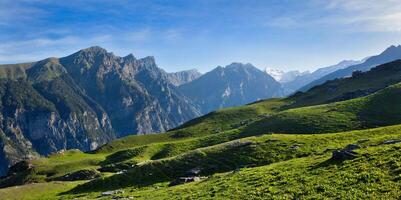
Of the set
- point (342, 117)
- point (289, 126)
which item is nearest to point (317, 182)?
point (342, 117)

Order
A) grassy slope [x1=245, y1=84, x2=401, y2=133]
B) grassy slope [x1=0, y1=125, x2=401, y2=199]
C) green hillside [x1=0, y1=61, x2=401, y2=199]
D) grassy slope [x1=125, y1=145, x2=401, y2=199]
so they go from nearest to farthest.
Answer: grassy slope [x1=125, y1=145, x2=401, y2=199] → grassy slope [x1=0, y1=125, x2=401, y2=199] → green hillside [x1=0, y1=61, x2=401, y2=199] → grassy slope [x1=245, y1=84, x2=401, y2=133]

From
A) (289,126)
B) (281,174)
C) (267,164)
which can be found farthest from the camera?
(289,126)

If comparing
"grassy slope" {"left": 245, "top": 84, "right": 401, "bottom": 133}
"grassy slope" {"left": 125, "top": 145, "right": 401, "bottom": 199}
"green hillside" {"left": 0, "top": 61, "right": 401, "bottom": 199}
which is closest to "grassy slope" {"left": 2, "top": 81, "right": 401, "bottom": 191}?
"grassy slope" {"left": 245, "top": 84, "right": 401, "bottom": 133}

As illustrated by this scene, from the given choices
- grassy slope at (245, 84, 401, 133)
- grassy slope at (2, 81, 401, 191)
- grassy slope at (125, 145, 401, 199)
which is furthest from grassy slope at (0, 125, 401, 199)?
grassy slope at (245, 84, 401, 133)

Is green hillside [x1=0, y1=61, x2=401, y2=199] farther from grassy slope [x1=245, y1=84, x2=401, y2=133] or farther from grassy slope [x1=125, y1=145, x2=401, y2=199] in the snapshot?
grassy slope [x1=245, y1=84, x2=401, y2=133]

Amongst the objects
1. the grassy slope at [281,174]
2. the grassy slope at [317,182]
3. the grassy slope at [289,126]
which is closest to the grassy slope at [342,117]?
the grassy slope at [289,126]

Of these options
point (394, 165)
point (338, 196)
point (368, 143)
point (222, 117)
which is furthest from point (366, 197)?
point (222, 117)

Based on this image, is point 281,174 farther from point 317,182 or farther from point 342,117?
point 342,117

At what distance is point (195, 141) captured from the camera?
4830 inches

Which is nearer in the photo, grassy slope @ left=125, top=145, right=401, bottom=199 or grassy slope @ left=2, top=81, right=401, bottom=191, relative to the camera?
grassy slope @ left=125, top=145, right=401, bottom=199

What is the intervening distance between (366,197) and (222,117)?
159100 mm

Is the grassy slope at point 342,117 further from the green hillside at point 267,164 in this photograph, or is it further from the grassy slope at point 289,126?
the green hillside at point 267,164

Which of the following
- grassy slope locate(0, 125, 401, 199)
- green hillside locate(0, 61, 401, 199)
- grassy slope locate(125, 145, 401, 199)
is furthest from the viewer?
green hillside locate(0, 61, 401, 199)

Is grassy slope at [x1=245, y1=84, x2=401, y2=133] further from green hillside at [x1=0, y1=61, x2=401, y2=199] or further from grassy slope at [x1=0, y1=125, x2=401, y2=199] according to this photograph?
grassy slope at [x1=0, y1=125, x2=401, y2=199]
